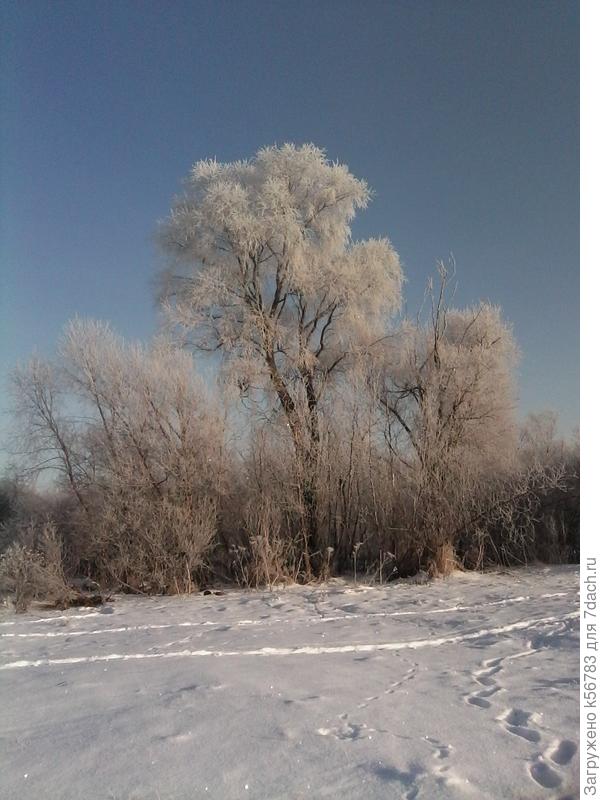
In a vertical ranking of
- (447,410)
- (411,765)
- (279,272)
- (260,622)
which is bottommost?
(260,622)

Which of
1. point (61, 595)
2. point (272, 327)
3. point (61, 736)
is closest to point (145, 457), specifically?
point (61, 595)

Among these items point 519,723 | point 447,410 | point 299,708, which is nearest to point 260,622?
point 299,708


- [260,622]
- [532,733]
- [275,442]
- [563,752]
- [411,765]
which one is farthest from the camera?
[275,442]

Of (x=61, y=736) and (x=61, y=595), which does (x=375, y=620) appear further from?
(x=61, y=595)

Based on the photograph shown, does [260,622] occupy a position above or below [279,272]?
below

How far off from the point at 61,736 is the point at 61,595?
761 centimetres

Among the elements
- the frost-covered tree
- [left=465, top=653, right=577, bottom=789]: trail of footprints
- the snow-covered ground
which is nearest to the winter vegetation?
the frost-covered tree

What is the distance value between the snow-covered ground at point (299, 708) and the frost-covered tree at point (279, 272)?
24.5 feet

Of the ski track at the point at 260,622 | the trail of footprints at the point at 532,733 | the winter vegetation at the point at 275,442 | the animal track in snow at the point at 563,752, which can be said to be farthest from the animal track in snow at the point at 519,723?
the winter vegetation at the point at 275,442

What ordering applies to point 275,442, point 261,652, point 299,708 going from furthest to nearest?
point 275,442 < point 261,652 < point 299,708

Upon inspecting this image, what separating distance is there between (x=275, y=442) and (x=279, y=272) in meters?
4.31

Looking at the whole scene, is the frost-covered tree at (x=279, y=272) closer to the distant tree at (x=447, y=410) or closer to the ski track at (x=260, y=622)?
the distant tree at (x=447, y=410)

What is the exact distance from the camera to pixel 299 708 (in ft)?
14.3

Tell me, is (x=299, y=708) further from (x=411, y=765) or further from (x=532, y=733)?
(x=532, y=733)
